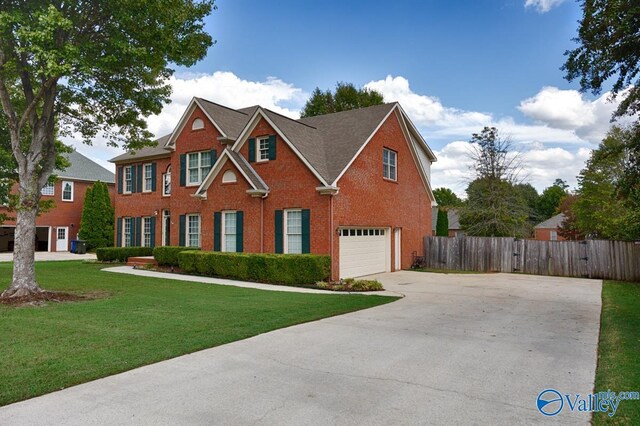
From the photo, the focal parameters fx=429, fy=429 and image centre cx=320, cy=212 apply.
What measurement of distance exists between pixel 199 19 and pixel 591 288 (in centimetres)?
1561

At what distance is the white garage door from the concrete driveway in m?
7.80

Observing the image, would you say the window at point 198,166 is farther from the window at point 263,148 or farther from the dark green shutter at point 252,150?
the window at point 263,148

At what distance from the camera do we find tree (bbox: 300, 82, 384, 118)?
133ft

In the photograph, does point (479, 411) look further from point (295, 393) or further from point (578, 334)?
point (578, 334)

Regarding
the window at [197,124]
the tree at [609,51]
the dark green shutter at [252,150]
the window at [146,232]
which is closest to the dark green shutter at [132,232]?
the window at [146,232]

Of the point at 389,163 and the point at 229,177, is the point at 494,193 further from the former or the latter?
the point at 229,177

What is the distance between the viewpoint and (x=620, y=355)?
632 cm

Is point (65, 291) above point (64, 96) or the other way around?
the other way around

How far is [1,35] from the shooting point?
977 cm

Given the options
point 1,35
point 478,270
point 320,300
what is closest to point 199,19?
point 1,35

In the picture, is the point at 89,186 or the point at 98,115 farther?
the point at 89,186

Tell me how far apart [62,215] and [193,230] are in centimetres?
1810
